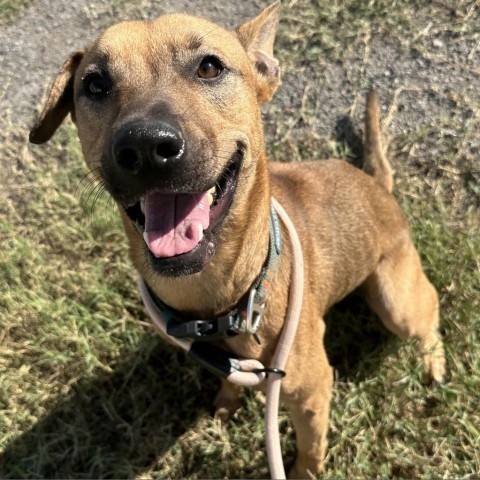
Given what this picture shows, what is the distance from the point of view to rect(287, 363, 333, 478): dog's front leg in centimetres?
300

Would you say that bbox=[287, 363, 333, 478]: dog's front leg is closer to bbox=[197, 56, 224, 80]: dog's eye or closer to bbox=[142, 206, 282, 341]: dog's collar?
bbox=[142, 206, 282, 341]: dog's collar

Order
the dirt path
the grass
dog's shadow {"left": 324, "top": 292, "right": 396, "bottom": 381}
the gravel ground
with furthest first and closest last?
the dirt path → the gravel ground → dog's shadow {"left": 324, "top": 292, "right": 396, "bottom": 381} → the grass

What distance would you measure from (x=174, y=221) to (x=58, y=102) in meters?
1.02

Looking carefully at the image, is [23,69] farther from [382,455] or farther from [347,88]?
[382,455]

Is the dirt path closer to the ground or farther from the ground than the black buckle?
farther from the ground

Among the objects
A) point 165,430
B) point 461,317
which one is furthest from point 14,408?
point 461,317

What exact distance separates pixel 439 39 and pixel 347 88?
85cm

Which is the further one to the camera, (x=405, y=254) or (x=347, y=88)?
(x=347, y=88)

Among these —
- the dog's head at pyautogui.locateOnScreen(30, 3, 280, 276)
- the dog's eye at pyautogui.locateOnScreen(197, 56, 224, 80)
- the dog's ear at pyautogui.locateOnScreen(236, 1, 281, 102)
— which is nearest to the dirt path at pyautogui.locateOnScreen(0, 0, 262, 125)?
the dog's ear at pyautogui.locateOnScreen(236, 1, 281, 102)

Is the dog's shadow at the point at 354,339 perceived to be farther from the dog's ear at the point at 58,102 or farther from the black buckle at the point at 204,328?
the dog's ear at the point at 58,102

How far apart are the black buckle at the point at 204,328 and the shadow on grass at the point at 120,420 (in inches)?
58.6

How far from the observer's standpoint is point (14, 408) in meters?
3.93

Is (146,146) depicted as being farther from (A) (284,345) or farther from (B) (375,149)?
(B) (375,149)

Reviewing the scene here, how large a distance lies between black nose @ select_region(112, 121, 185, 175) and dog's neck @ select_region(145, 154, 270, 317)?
0.53 meters
